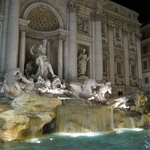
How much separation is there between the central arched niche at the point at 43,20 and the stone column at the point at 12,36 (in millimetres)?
2258

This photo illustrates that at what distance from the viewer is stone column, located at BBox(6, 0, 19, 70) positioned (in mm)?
14711

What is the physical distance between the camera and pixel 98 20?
2052 centimetres

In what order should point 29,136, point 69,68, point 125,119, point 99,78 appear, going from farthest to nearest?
point 99,78 → point 69,68 → point 125,119 → point 29,136

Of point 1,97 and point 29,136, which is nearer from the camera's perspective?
point 29,136

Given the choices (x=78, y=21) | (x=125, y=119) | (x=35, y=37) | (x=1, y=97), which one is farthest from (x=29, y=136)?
(x=78, y=21)

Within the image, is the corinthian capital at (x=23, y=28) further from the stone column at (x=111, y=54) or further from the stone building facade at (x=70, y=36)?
the stone column at (x=111, y=54)

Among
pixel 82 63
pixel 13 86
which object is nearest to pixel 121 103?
pixel 82 63

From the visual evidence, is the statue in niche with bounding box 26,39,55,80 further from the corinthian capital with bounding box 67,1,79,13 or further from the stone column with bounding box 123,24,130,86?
the stone column with bounding box 123,24,130,86

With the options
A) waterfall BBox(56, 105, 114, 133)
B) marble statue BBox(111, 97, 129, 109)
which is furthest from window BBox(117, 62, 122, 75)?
waterfall BBox(56, 105, 114, 133)

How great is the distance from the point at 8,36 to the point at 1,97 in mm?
5528

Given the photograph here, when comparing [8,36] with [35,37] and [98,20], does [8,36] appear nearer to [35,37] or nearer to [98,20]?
[35,37]

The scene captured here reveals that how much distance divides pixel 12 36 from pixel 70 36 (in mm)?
5084

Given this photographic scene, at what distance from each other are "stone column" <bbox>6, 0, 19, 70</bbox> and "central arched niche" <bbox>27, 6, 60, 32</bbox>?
226 cm

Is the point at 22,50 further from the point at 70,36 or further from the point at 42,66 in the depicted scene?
the point at 70,36
